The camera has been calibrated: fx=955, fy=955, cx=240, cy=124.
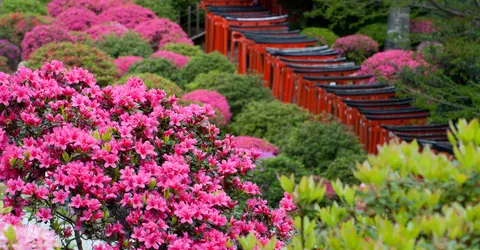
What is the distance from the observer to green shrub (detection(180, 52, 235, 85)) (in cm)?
1797

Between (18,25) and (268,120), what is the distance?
813 centimetres

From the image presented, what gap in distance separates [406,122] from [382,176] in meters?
11.9

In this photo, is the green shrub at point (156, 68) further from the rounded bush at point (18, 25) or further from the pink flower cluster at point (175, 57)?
the rounded bush at point (18, 25)

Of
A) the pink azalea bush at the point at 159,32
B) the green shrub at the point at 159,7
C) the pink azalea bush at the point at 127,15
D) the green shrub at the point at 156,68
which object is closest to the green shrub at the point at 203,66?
the green shrub at the point at 156,68

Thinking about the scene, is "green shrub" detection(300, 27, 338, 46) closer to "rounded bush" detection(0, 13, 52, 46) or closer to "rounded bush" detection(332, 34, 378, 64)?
"rounded bush" detection(332, 34, 378, 64)

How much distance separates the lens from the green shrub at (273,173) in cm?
1121

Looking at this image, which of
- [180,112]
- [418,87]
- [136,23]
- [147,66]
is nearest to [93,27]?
[136,23]

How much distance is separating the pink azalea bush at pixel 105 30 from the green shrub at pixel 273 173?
10102 mm

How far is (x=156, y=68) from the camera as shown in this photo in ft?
57.5

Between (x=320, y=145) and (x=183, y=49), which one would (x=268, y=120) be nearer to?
(x=320, y=145)

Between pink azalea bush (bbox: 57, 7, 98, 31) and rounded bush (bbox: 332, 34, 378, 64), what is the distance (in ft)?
19.8

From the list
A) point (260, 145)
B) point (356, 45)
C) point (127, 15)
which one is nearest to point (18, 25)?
point (127, 15)

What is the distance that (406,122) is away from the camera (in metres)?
14.9

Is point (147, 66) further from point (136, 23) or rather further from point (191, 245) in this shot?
point (191, 245)
